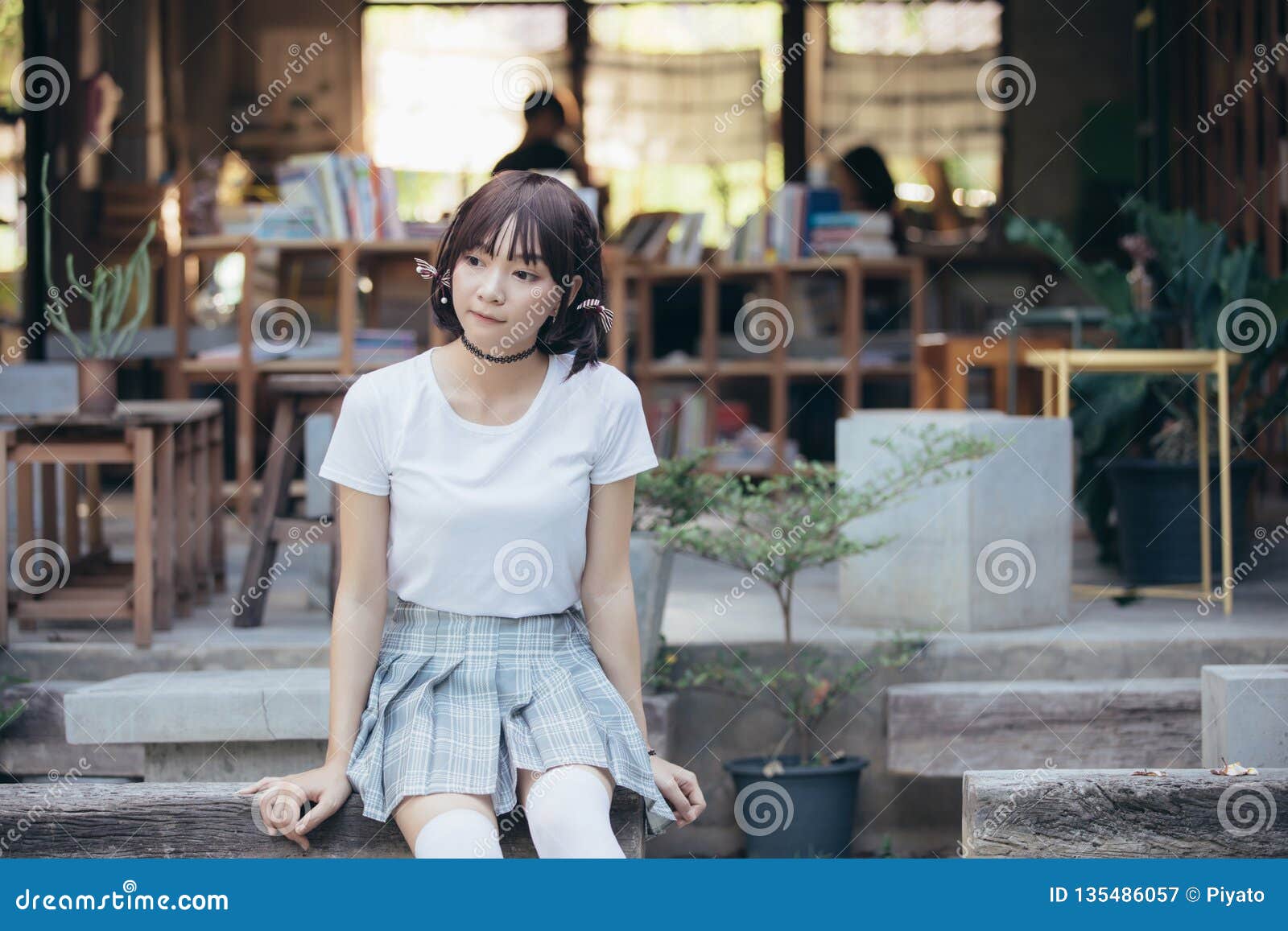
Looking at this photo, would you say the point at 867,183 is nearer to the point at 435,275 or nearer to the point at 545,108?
the point at 545,108

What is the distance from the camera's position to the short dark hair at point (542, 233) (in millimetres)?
2035

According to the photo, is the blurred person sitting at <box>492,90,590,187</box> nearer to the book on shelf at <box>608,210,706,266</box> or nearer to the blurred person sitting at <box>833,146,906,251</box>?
the book on shelf at <box>608,210,706,266</box>

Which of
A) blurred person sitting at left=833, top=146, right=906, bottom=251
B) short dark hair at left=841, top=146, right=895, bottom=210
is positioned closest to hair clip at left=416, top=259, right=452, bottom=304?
blurred person sitting at left=833, top=146, right=906, bottom=251

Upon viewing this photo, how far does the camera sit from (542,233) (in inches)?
80.1

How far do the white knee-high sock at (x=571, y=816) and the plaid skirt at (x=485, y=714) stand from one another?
0.09ft

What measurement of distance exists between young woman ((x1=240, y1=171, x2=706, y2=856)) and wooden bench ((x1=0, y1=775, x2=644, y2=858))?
0.04 metres

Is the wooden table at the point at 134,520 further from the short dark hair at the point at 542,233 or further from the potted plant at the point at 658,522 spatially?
the short dark hair at the point at 542,233

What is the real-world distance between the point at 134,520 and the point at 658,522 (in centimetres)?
136

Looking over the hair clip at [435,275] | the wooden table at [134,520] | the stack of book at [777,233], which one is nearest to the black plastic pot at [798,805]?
the wooden table at [134,520]

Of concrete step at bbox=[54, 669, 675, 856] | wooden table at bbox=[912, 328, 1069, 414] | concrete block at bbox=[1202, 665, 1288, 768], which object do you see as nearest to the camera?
concrete block at bbox=[1202, 665, 1288, 768]

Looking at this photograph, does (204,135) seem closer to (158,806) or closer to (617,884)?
(158,806)

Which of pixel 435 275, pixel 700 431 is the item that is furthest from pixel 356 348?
pixel 435 275

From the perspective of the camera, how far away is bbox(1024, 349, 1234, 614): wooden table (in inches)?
159

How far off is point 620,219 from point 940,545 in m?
5.64
